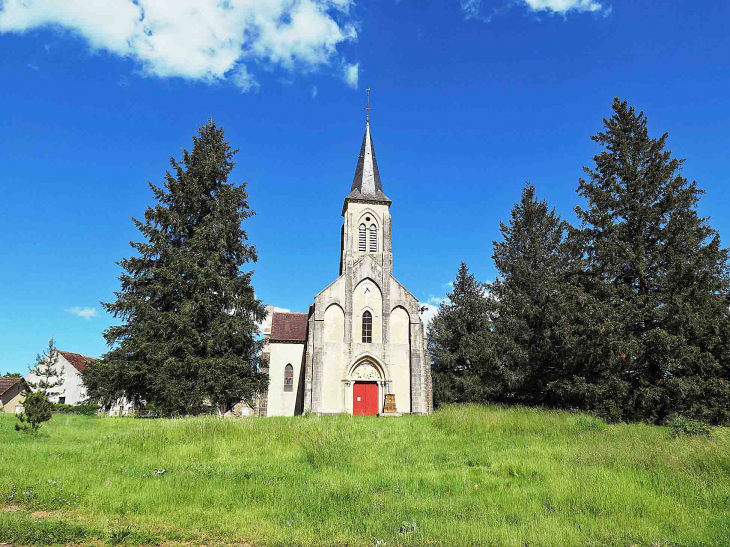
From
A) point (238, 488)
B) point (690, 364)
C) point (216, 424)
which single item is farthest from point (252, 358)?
point (690, 364)

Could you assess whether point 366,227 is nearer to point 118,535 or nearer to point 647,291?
point 647,291

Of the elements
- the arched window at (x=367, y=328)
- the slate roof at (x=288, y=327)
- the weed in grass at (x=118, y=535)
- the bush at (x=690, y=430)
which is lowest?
the weed in grass at (x=118, y=535)

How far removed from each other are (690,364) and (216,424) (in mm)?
19013

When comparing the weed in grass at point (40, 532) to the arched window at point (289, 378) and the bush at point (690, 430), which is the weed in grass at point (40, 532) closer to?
the bush at point (690, 430)

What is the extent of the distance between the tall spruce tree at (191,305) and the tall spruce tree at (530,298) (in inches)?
650

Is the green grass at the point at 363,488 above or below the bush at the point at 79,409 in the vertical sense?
below

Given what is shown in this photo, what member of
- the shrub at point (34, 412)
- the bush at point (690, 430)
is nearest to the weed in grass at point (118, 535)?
the shrub at point (34, 412)

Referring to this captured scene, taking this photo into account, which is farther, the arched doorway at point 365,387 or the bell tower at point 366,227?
the bell tower at point 366,227

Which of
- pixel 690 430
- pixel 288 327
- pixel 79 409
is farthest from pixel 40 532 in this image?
pixel 79 409

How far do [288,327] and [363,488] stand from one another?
28.5 metres

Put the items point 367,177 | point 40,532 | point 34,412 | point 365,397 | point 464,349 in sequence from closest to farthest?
1. point 40,532
2. point 34,412
3. point 365,397
4. point 464,349
5. point 367,177

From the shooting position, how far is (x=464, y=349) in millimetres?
34125

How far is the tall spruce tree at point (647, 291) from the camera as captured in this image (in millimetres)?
20078

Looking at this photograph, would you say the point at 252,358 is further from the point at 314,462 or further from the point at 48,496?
the point at 48,496
